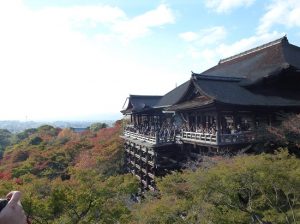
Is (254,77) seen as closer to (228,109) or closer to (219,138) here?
(228,109)

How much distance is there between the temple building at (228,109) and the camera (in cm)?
1709

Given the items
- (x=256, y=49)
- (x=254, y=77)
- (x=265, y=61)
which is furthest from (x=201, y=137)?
(x=256, y=49)

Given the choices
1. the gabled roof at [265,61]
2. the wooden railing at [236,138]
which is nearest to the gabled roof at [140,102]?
the gabled roof at [265,61]

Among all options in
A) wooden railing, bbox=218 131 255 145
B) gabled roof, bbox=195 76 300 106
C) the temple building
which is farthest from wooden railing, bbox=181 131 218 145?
gabled roof, bbox=195 76 300 106

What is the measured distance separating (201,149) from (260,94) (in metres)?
4.83

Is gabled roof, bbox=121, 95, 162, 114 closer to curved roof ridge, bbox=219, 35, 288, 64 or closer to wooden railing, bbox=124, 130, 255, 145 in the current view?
curved roof ridge, bbox=219, 35, 288, 64

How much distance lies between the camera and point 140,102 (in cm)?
3238

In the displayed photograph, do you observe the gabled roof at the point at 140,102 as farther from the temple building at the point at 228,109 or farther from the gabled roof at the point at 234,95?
the gabled roof at the point at 234,95

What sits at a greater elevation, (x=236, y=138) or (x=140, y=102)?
(x=140, y=102)

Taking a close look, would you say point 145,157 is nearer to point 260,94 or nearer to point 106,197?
point 260,94

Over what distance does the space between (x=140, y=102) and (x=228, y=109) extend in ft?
52.3

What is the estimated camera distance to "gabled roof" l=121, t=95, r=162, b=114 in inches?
1224

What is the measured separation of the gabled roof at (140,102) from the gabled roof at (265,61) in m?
→ 7.83

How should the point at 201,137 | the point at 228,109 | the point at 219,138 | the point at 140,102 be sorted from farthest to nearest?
1. the point at 140,102
2. the point at 201,137
3. the point at 228,109
4. the point at 219,138
